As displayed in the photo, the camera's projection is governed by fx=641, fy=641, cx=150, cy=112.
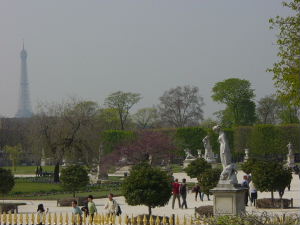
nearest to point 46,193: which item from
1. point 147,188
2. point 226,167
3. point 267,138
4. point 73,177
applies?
point 73,177

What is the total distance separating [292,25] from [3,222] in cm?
1043

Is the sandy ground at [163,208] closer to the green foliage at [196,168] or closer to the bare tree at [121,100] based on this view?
the green foliage at [196,168]

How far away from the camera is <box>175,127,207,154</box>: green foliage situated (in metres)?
71.5

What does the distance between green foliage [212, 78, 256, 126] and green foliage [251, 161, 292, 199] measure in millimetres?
55181

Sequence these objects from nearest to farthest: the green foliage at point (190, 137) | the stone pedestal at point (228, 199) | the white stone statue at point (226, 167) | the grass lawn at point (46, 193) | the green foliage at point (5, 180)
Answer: the stone pedestal at point (228, 199)
the white stone statue at point (226, 167)
the green foliage at point (5, 180)
the grass lawn at point (46, 193)
the green foliage at point (190, 137)

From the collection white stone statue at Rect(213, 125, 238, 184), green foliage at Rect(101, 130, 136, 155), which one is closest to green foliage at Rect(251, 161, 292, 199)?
white stone statue at Rect(213, 125, 238, 184)

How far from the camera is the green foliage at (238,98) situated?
80.8 meters

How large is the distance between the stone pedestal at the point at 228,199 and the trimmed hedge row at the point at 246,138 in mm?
46785

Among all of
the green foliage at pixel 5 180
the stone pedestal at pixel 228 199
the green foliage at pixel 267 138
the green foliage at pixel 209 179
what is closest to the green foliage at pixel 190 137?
the green foliage at pixel 267 138

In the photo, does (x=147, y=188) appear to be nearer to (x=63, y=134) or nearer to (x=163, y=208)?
(x=163, y=208)

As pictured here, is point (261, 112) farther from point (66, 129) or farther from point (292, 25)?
point (292, 25)

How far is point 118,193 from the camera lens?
35125 millimetres

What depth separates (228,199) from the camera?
19969 millimetres

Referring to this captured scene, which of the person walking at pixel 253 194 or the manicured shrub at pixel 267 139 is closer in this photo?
the person walking at pixel 253 194
